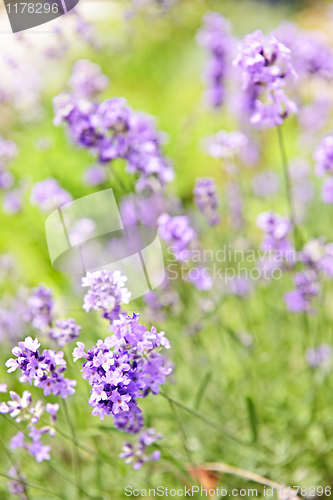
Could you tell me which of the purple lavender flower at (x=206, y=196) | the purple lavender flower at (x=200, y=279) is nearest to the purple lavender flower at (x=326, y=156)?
the purple lavender flower at (x=206, y=196)

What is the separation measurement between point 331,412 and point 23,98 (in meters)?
2.73

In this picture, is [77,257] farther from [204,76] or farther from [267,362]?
[204,76]

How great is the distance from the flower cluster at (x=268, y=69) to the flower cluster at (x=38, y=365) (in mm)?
994

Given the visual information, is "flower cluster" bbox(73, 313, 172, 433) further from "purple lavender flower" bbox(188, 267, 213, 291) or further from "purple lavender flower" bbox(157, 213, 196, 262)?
"purple lavender flower" bbox(188, 267, 213, 291)

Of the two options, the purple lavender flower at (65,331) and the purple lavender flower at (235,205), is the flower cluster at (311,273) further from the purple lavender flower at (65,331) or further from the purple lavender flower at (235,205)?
the purple lavender flower at (65,331)

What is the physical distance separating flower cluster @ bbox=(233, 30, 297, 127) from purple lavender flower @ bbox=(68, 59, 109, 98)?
1.04 metres

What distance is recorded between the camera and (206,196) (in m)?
1.84

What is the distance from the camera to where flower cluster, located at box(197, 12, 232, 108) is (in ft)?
8.00

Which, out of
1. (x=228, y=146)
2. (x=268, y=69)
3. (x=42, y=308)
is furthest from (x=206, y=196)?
(x=42, y=308)

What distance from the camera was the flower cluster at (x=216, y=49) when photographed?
8.00 feet

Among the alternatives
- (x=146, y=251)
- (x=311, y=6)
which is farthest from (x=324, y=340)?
(x=311, y=6)

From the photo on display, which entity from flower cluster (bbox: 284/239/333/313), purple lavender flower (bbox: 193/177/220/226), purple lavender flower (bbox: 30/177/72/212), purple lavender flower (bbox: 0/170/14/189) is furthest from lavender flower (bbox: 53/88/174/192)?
purple lavender flower (bbox: 0/170/14/189)

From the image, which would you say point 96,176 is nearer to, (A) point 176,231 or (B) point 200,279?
(B) point 200,279

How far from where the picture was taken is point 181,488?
198 centimetres
